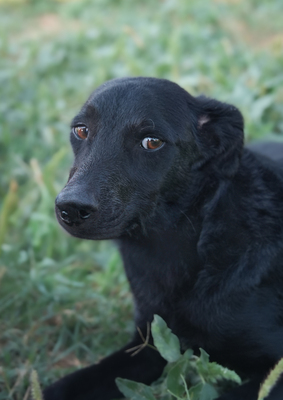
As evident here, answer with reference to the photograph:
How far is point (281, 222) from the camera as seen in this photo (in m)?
2.49

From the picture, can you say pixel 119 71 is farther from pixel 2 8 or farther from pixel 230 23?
pixel 2 8

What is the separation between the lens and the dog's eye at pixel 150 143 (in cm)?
238

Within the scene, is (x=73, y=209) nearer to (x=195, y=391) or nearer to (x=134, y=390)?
(x=134, y=390)

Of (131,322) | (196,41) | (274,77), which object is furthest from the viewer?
(196,41)

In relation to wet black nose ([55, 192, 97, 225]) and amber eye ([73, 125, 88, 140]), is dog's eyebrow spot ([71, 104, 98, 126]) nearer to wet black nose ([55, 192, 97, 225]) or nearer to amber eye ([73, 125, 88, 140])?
amber eye ([73, 125, 88, 140])

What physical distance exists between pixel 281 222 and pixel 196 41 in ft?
14.4

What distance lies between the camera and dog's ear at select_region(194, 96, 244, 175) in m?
2.52

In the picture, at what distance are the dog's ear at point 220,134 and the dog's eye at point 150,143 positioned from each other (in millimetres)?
264

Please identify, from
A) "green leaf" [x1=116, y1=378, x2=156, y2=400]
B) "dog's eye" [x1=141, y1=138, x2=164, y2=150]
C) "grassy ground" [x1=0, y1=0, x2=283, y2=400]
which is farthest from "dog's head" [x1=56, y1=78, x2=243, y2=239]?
"grassy ground" [x1=0, y1=0, x2=283, y2=400]

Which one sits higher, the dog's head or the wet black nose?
the dog's head

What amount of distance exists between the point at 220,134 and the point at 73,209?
89cm

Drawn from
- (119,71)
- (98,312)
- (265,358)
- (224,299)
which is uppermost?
(119,71)


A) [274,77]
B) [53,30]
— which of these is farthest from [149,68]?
[53,30]

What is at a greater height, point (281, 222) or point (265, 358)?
point (281, 222)
